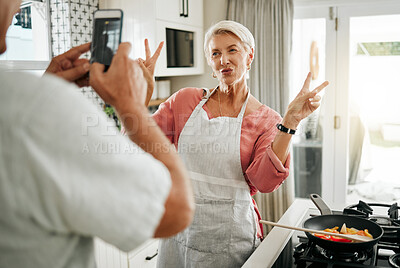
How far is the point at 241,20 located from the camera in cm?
319

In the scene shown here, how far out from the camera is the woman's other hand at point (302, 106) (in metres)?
1.35

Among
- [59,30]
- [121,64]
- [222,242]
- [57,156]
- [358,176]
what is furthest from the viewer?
[358,176]

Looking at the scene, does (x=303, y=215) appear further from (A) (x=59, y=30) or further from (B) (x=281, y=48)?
(A) (x=59, y=30)

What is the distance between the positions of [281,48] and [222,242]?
1.96 m

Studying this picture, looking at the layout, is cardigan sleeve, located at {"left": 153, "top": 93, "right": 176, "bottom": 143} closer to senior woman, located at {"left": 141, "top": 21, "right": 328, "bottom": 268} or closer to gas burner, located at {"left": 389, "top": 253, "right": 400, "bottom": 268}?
senior woman, located at {"left": 141, "top": 21, "right": 328, "bottom": 268}

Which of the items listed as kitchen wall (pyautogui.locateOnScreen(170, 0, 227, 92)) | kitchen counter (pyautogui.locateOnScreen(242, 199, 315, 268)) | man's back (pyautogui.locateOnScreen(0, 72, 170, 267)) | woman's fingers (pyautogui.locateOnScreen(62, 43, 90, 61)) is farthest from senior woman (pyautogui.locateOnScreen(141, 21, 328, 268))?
kitchen wall (pyautogui.locateOnScreen(170, 0, 227, 92))

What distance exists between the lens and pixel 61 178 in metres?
0.47

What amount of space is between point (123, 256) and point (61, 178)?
2107 millimetres

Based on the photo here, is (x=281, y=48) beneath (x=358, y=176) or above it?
above

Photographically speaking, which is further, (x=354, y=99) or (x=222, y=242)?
(x=354, y=99)

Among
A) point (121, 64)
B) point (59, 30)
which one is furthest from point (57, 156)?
point (59, 30)

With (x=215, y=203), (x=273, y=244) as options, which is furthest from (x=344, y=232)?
(x=215, y=203)

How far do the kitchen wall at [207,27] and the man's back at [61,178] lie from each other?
9.54 ft

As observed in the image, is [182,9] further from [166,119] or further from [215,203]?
[215,203]
